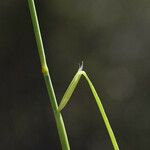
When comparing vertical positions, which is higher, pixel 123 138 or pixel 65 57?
pixel 65 57

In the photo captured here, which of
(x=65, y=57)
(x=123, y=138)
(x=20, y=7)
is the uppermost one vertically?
(x=20, y=7)

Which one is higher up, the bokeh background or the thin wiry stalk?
the bokeh background

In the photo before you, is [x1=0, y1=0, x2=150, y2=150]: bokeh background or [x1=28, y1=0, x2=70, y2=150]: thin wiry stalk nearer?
[x1=28, y1=0, x2=70, y2=150]: thin wiry stalk

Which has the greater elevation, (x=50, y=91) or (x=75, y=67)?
(x=75, y=67)

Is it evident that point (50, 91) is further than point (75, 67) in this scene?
No

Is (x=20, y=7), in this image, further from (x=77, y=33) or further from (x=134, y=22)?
(x=134, y=22)

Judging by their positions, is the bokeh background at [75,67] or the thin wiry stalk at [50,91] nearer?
the thin wiry stalk at [50,91]

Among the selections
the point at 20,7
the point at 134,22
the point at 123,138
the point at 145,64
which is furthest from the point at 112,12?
the point at 123,138

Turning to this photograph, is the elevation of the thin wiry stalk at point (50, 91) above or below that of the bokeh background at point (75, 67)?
below
